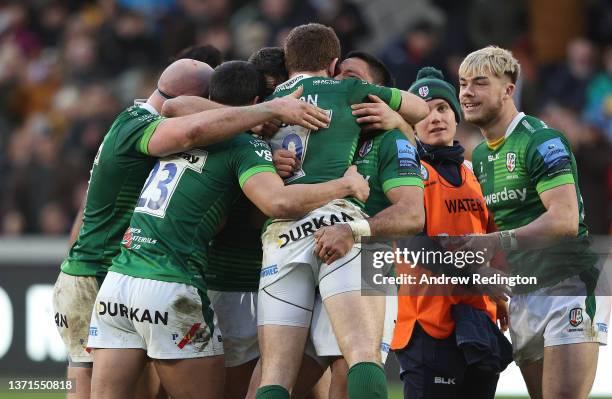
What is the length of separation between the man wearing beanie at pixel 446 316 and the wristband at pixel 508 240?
0.44 meters

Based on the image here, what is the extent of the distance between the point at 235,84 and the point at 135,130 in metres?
0.63

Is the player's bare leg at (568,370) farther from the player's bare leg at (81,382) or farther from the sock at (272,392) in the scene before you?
the player's bare leg at (81,382)

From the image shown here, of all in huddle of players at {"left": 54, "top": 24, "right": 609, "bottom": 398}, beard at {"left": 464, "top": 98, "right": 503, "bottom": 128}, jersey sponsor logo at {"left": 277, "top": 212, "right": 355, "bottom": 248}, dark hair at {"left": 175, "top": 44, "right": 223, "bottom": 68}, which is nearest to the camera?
huddle of players at {"left": 54, "top": 24, "right": 609, "bottom": 398}

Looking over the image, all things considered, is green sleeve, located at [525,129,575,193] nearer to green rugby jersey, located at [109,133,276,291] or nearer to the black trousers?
the black trousers

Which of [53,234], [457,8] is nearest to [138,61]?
[53,234]

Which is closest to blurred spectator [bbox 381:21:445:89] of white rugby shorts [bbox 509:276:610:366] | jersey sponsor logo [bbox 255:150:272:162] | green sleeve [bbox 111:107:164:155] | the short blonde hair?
the short blonde hair

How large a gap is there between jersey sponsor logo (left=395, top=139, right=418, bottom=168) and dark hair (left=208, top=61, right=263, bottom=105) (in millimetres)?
898

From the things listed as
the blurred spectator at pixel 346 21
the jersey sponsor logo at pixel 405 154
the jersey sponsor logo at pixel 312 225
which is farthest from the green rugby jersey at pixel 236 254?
the blurred spectator at pixel 346 21

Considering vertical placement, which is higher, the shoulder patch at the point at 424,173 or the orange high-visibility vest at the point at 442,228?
the shoulder patch at the point at 424,173

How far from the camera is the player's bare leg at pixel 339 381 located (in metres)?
6.47

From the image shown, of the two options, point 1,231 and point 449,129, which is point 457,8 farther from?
point 449,129

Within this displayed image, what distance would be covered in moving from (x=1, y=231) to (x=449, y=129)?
344 inches

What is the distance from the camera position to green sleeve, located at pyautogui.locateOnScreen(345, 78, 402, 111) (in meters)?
6.81

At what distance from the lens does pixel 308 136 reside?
673cm
